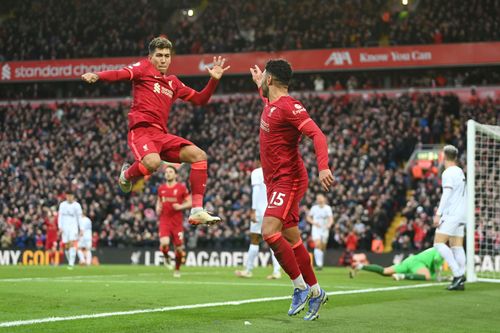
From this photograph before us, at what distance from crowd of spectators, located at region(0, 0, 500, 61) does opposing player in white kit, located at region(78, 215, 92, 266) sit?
17525 millimetres

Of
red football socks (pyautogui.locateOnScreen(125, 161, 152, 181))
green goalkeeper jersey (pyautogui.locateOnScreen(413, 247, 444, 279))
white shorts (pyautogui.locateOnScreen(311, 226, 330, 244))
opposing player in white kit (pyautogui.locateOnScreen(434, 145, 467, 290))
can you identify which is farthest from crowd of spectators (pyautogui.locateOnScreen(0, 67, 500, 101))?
red football socks (pyautogui.locateOnScreen(125, 161, 152, 181))

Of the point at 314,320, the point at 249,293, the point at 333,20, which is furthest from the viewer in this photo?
the point at 333,20

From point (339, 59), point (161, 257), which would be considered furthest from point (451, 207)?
point (339, 59)

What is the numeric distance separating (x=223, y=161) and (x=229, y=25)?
11.4 m

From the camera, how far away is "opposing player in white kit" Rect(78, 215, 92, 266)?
91.9ft

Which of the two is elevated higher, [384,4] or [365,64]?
[384,4]

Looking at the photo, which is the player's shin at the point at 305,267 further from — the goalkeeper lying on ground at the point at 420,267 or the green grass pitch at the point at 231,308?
the goalkeeper lying on ground at the point at 420,267

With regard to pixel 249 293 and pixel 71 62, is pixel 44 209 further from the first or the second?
pixel 249 293

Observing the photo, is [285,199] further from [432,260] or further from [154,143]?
[432,260]

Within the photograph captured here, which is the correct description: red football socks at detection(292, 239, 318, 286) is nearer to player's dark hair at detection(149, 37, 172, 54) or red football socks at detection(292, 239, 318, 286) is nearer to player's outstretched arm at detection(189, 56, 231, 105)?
player's outstretched arm at detection(189, 56, 231, 105)

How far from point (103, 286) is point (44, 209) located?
22343 millimetres

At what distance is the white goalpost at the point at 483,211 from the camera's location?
51.1 feet

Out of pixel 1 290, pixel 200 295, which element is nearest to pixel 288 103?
pixel 200 295

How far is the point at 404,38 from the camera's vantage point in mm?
39656
